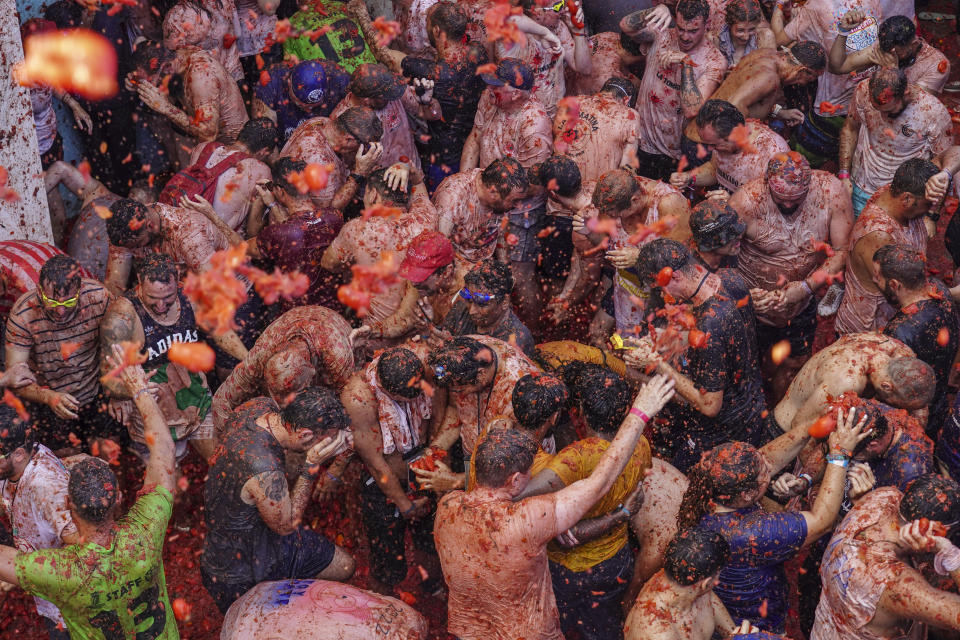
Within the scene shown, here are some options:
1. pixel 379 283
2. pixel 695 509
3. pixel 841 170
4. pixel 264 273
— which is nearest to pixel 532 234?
pixel 379 283

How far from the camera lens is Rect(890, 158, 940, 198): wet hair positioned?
21.3 feet

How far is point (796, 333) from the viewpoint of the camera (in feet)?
23.7

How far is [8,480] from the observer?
17.4 feet

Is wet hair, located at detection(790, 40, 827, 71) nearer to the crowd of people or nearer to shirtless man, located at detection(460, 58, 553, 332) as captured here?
the crowd of people

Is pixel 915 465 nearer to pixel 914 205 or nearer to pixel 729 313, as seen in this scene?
pixel 729 313

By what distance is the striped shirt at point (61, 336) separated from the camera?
6.13 m

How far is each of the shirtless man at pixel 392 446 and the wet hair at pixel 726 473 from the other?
165 centimetres

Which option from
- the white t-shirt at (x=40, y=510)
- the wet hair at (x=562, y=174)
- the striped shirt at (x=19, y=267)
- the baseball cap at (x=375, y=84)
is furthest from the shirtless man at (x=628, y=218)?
the white t-shirt at (x=40, y=510)

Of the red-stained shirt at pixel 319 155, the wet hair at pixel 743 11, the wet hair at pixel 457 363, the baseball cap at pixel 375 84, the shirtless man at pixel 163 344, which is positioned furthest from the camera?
the wet hair at pixel 743 11

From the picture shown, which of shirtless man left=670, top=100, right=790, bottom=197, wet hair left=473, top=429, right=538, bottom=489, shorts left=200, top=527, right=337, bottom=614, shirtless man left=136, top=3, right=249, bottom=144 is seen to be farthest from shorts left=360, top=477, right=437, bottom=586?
shirtless man left=136, top=3, right=249, bottom=144

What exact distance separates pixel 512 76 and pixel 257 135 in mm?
1964

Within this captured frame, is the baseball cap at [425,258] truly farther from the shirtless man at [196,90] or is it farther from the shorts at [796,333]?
the shirtless man at [196,90]

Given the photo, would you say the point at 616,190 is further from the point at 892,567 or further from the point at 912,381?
the point at 892,567

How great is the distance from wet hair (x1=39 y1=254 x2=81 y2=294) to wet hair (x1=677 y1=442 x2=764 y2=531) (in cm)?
374
